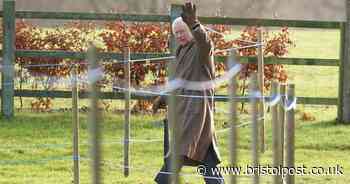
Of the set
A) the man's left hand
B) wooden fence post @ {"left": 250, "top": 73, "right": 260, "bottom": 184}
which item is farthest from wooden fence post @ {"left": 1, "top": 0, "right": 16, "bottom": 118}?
wooden fence post @ {"left": 250, "top": 73, "right": 260, "bottom": 184}

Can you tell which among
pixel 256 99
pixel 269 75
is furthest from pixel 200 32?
pixel 269 75

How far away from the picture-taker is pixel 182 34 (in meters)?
8.67

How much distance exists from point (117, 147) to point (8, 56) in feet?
9.44

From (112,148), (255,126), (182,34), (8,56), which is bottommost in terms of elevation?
(112,148)

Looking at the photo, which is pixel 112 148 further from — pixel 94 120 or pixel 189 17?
pixel 94 120

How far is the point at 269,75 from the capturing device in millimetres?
15797

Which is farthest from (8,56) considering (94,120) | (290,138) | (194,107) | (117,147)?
(94,120)

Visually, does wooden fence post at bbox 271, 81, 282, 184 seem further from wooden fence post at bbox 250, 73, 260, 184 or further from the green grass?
the green grass

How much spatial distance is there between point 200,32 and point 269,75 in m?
7.45

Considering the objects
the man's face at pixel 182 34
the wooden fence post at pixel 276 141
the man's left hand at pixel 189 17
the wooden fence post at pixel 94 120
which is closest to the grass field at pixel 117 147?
the man's face at pixel 182 34

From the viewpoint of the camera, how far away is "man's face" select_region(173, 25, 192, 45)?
8.60 meters

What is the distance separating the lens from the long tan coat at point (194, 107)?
874 centimetres

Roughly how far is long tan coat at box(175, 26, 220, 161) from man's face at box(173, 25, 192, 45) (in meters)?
0.04

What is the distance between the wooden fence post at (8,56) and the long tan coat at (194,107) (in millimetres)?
6212
